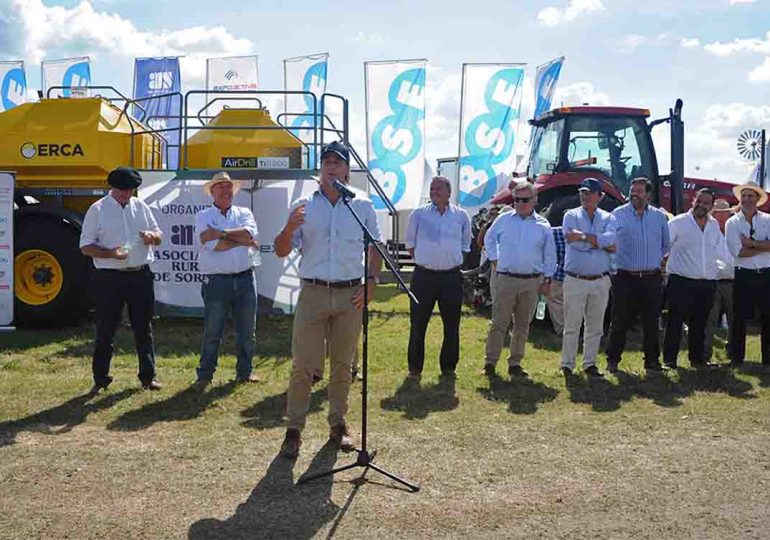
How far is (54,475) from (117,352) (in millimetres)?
3938

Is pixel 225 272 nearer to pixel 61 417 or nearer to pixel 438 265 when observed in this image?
pixel 61 417

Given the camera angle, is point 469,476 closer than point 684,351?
Yes

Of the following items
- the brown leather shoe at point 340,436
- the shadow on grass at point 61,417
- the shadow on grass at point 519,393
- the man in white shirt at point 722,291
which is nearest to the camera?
the brown leather shoe at point 340,436

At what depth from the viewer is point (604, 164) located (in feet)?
35.9

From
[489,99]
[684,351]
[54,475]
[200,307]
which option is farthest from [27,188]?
[489,99]

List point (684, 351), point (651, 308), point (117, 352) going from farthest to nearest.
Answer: point (684, 351) < point (117, 352) < point (651, 308)

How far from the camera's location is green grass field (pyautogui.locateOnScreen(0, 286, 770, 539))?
410 cm

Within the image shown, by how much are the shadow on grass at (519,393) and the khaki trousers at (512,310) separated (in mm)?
304

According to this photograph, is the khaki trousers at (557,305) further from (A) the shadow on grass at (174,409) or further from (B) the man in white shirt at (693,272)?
(A) the shadow on grass at (174,409)

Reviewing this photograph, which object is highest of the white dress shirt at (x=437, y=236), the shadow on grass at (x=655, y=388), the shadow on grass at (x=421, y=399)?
the white dress shirt at (x=437, y=236)

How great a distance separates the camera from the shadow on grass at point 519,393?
6479 mm

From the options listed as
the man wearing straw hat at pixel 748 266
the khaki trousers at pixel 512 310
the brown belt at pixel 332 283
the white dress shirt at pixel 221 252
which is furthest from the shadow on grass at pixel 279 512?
the man wearing straw hat at pixel 748 266

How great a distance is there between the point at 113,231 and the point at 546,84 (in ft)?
47.2

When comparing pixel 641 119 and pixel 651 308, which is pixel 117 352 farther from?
pixel 641 119
